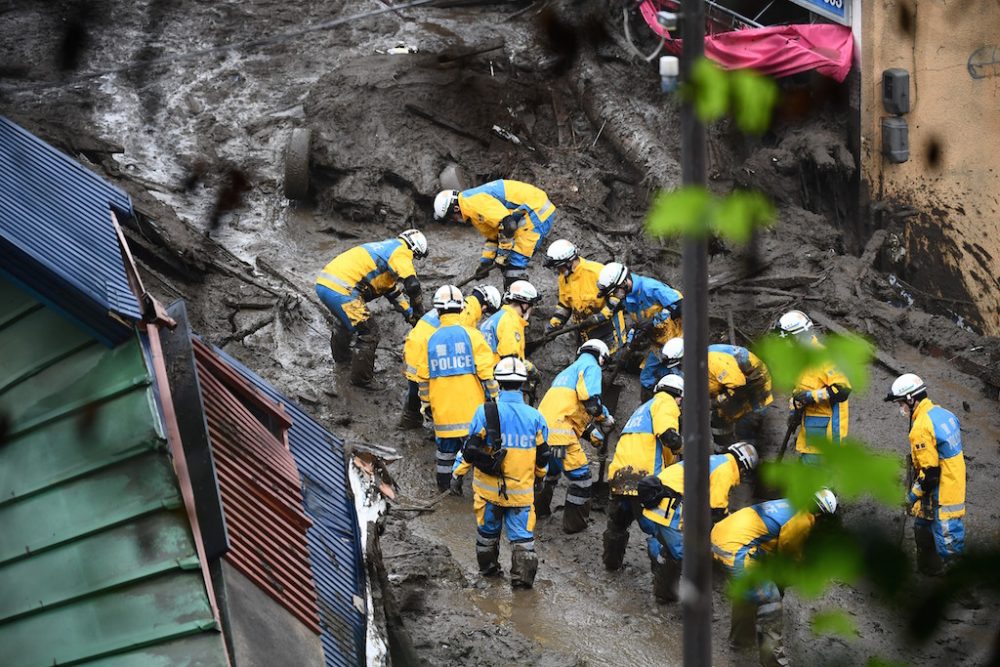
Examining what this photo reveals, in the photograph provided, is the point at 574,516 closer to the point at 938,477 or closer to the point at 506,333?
the point at 506,333

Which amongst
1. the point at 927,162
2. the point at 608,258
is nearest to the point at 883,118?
the point at 927,162

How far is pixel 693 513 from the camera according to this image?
5.02 metres

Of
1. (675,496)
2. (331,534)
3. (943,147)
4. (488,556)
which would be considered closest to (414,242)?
(488,556)

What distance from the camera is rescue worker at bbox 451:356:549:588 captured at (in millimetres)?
10492

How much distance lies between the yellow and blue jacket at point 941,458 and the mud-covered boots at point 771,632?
2.07 metres

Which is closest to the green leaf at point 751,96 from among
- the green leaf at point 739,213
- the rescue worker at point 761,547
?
the green leaf at point 739,213

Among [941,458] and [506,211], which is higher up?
[506,211]

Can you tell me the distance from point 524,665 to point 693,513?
506 centimetres

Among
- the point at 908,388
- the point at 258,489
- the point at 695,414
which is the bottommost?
the point at 908,388

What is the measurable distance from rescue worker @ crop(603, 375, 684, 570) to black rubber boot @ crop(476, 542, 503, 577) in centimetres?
107

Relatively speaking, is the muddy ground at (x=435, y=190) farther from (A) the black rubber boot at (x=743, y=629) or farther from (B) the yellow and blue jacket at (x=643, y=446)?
(B) the yellow and blue jacket at (x=643, y=446)

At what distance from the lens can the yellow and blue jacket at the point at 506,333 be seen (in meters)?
12.7

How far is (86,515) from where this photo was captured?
18.6 ft

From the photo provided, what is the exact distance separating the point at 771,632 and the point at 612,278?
14.9 feet
